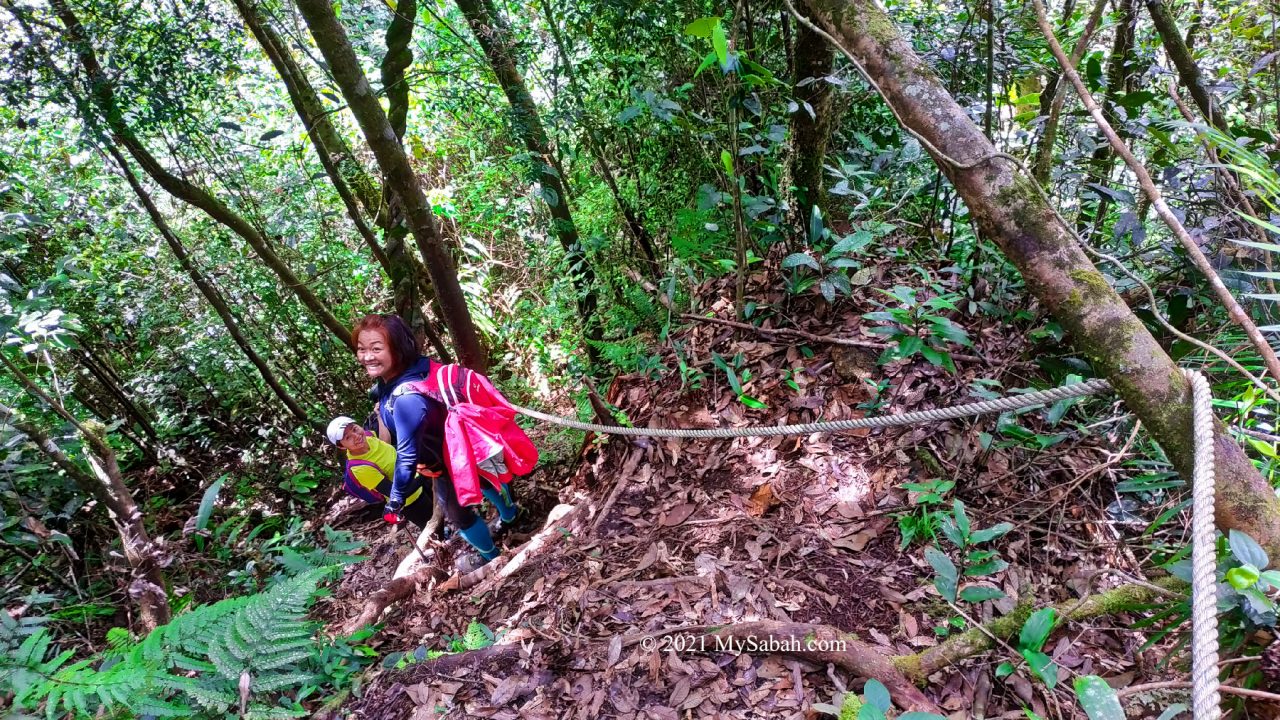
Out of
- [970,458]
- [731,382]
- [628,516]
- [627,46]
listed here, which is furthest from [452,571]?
[627,46]

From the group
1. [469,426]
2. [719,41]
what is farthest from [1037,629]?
[469,426]

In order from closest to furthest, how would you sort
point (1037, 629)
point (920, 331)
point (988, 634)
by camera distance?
point (1037, 629) < point (988, 634) < point (920, 331)

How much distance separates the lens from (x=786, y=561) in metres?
2.61

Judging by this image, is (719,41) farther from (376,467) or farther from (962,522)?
(376,467)

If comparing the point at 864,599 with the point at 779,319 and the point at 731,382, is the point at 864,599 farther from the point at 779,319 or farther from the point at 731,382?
the point at 779,319

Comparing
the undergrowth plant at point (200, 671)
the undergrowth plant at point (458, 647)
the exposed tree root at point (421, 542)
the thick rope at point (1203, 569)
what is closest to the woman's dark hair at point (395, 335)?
the exposed tree root at point (421, 542)

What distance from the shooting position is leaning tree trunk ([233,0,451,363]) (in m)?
4.04

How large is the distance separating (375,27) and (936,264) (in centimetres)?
391

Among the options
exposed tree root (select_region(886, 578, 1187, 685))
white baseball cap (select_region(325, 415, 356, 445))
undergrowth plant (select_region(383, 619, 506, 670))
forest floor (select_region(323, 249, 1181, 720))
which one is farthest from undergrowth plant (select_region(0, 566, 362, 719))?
exposed tree root (select_region(886, 578, 1187, 685))

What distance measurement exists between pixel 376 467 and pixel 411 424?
40 cm

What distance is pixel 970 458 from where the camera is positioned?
8.68 feet

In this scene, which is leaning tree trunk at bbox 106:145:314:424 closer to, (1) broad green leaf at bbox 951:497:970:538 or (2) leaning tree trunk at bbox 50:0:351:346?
(2) leaning tree trunk at bbox 50:0:351:346

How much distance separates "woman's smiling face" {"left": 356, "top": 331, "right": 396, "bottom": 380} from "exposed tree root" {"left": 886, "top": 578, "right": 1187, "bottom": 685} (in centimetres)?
281

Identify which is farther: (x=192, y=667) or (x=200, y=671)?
(x=200, y=671)
